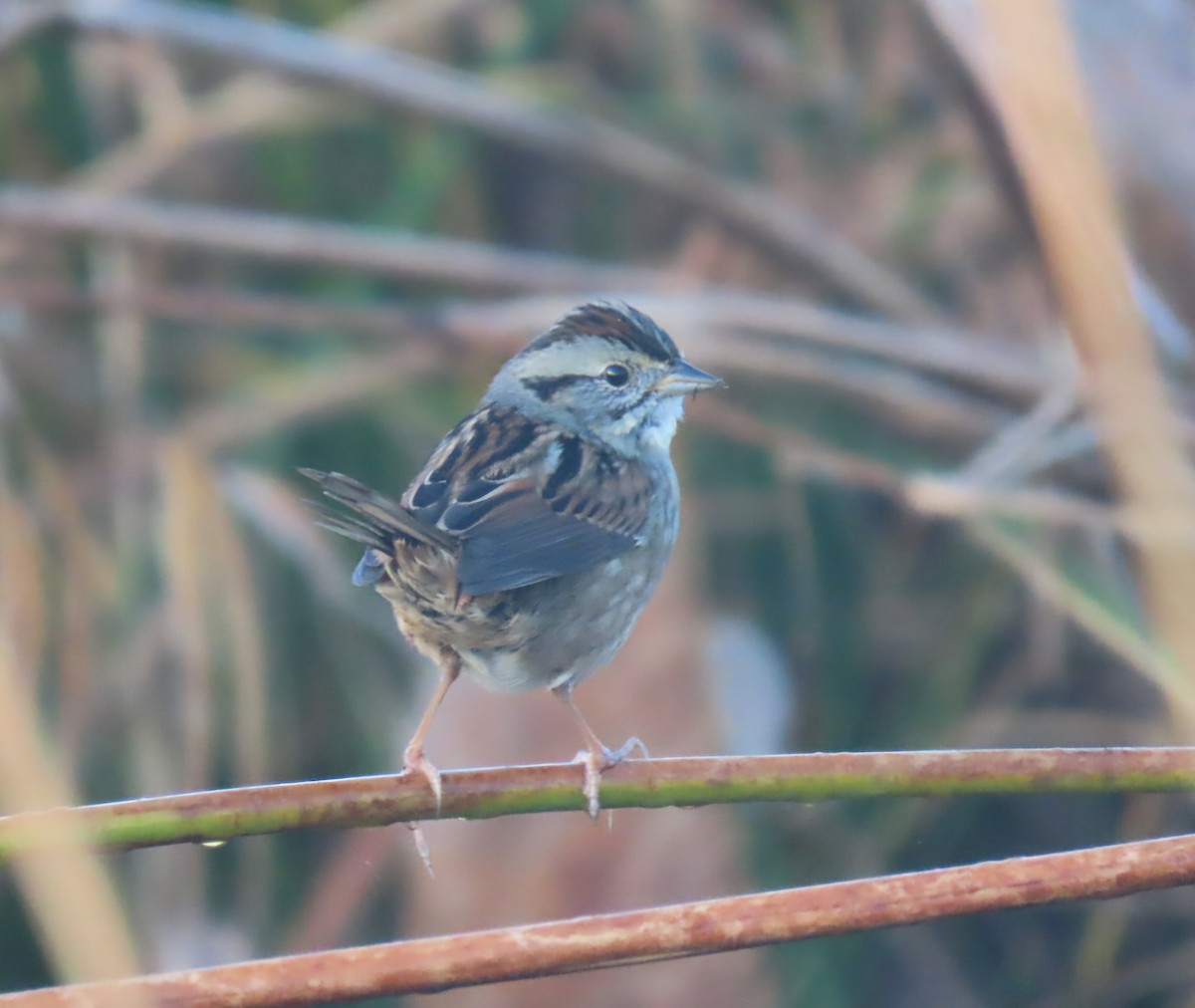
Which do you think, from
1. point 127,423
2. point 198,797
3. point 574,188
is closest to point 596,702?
point 127,423

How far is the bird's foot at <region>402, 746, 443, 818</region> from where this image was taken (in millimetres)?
1824

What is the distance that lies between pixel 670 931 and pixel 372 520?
1.02 meters

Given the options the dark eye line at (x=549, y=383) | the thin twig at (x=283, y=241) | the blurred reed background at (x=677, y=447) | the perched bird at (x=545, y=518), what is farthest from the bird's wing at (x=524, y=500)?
the thin twig at (x=283, y=241)

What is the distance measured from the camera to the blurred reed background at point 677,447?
384cm

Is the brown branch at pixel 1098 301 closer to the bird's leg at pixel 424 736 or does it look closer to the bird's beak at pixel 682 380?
the bird's leg at pixel 424 736

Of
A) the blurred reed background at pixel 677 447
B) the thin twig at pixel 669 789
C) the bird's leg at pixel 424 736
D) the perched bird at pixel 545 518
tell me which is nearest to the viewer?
the thin twig at pixel 669 789

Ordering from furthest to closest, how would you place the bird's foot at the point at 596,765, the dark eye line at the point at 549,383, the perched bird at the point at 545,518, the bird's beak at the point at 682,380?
the dark eye line at the point at 549,383, the bird's beak at the point at 682,380, the perched bird at the point at 545,518, the bird's foot at the point at 596,765

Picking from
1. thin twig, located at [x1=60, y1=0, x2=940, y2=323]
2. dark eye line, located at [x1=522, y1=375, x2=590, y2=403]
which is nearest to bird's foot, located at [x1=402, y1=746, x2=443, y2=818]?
dark eye line, located at [x1=522, y1=375, x2=590, y2=403]

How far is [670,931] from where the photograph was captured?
1.56 metres

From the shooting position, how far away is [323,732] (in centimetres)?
415

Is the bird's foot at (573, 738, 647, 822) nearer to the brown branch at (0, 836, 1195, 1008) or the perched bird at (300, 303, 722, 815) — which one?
the perched bird at (300, 303, 722, 815)

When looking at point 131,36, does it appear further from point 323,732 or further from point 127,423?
point 323,732

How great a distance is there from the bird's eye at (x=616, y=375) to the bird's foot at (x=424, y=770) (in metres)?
1.02

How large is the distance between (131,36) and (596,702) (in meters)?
2.28
